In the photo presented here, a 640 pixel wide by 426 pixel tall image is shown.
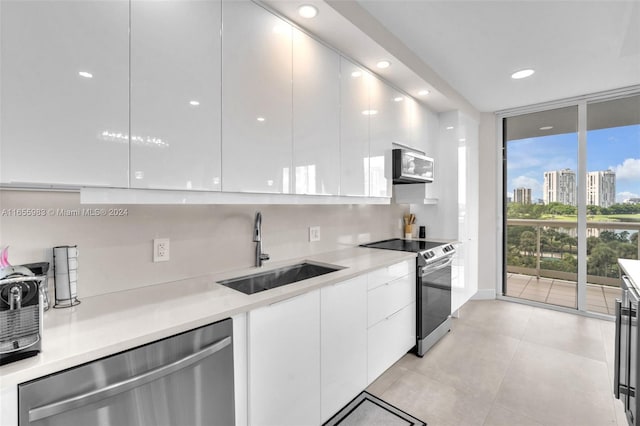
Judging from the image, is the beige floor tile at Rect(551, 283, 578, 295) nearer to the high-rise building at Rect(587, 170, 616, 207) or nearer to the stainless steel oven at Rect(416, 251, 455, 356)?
the high-rise building at Rect(587, 170, 616, 207)

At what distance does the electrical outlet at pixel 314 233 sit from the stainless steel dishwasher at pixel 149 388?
3.98ft

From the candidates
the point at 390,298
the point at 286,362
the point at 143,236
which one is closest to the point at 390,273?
the point at 390,298

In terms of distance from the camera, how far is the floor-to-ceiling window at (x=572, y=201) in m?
3.28

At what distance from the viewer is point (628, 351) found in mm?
1691

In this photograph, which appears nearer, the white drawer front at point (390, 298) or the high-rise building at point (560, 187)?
the white drawer front at point (390, 298)

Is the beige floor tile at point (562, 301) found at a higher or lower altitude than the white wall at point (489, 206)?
lower

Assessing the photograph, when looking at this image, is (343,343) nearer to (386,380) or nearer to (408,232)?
(386,380)

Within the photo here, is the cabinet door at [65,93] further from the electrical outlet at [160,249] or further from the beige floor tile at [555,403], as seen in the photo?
the beige floor tile at [555,403]

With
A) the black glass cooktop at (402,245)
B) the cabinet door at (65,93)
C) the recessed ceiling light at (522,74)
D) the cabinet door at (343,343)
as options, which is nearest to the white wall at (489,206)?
the recessed ceiling light at (522,74)

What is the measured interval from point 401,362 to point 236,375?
5.56 feet

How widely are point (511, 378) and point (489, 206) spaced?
241 cm

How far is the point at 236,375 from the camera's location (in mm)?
1248

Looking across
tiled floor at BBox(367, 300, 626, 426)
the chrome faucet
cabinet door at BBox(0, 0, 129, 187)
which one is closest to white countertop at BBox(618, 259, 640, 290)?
tiled floor at BBox(367, 300, 626, 426)

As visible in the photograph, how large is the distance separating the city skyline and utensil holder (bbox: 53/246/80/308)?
4.59m
